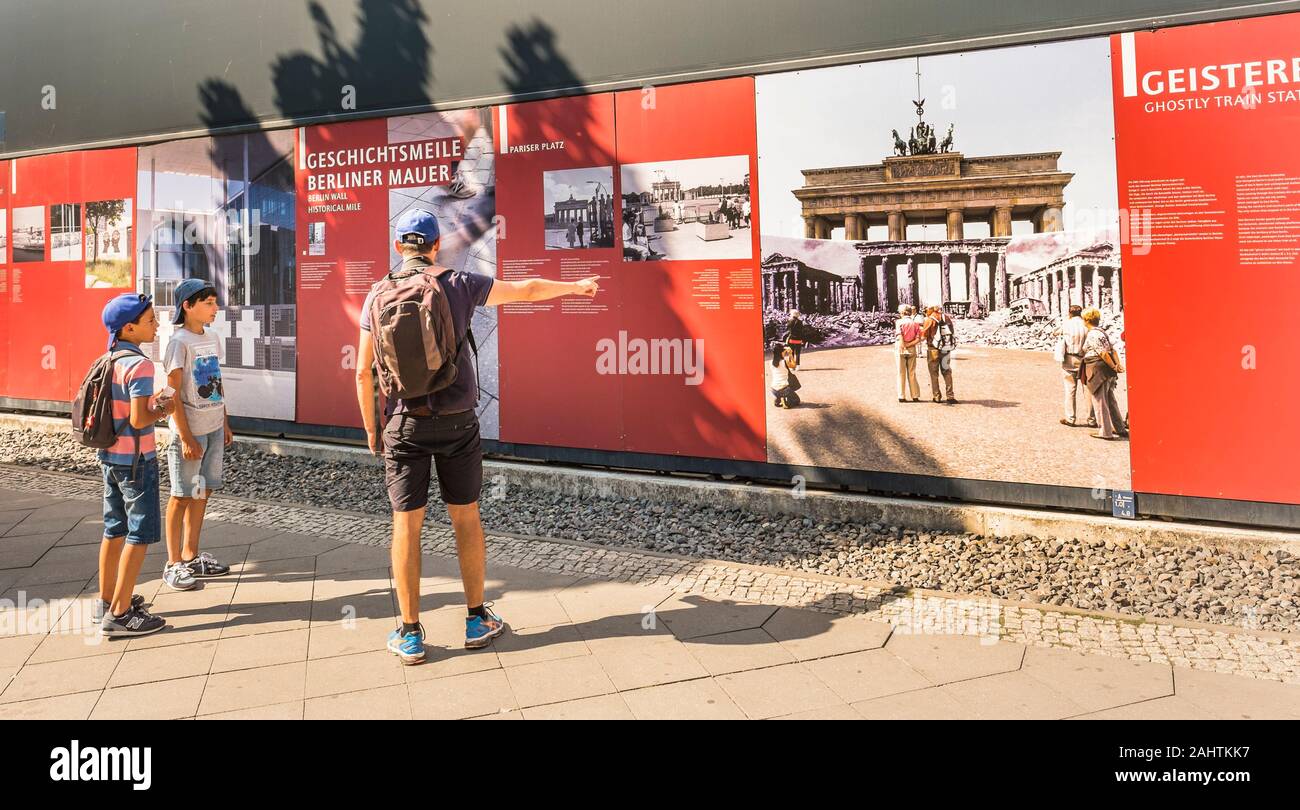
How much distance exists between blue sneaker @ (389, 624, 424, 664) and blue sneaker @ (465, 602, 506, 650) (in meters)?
0.23

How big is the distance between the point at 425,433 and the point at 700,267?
3481 millimetres

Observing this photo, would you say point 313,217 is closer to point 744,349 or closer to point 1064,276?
point 744,349

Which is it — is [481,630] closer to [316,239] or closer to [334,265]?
[334,265]

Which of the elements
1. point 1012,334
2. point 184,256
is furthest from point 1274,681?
point 184,256

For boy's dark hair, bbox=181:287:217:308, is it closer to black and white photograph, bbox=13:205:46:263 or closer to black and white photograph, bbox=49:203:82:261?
black and white photograph, bbox=49:203:82:261

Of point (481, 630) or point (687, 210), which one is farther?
point (687, 210)

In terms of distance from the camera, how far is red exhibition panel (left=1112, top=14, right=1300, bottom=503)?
538cm

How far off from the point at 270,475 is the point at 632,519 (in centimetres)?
371

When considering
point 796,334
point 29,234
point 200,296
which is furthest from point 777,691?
point 29,234

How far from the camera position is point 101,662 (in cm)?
417

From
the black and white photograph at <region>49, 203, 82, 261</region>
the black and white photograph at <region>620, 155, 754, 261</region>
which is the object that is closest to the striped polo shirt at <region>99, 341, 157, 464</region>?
the black and white photograph at <region>620, 155, 754, 261</region>

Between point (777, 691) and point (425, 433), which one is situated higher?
point (425, 433)

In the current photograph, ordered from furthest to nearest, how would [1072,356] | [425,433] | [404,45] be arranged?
1. [404,45]
2. [1072,356]
3. [425,433]

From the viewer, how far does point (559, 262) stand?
7648mm
